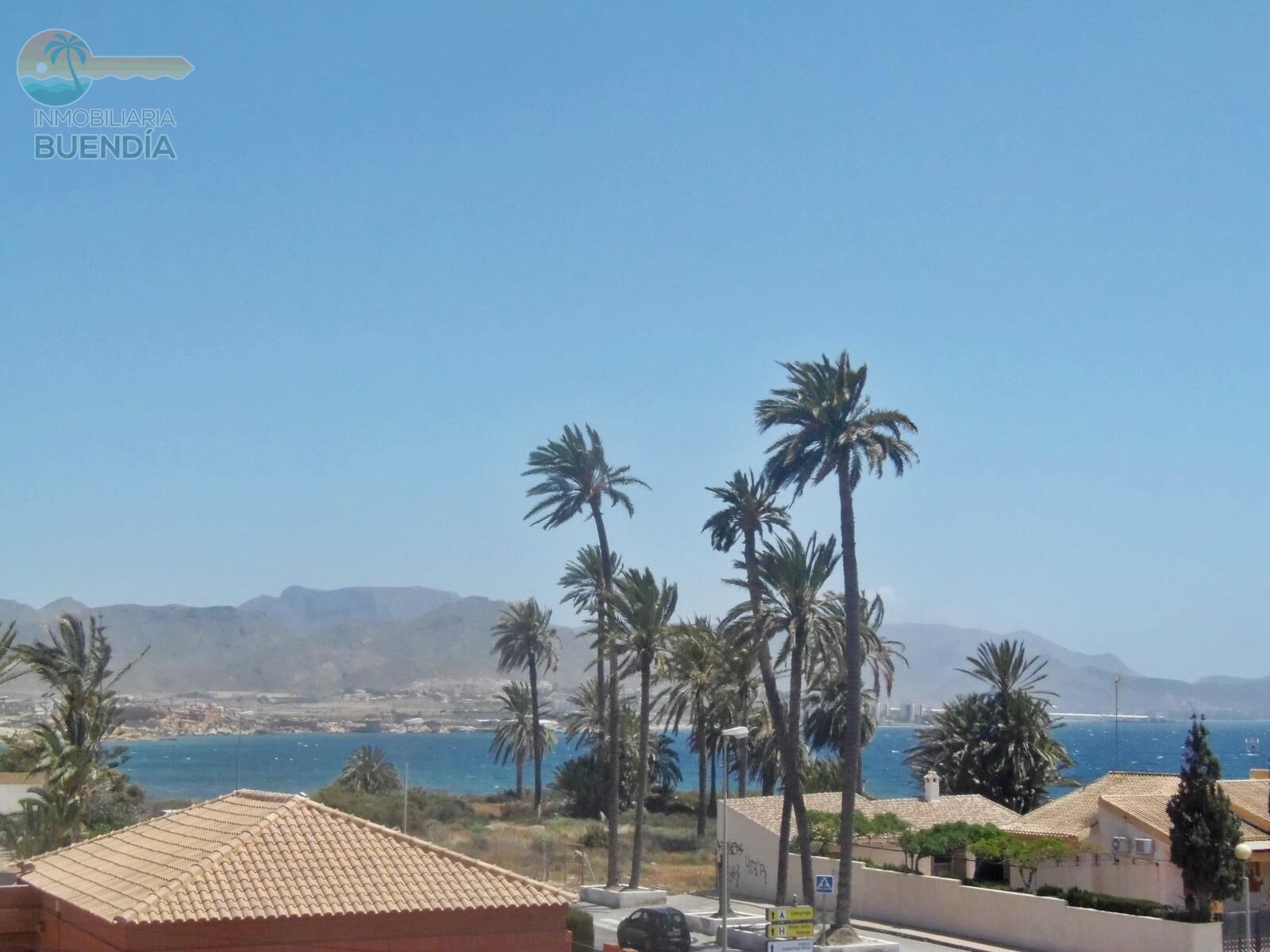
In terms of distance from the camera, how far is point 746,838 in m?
53.6

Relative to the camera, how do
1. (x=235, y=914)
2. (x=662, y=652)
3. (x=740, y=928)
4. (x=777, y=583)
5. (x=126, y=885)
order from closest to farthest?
(x=235, y=914), (x=126, y=885), (x=740, y=928), (x=777, y=583), (x=662, y=652)

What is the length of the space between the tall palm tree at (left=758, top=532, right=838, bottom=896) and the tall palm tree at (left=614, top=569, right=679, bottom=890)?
643cm

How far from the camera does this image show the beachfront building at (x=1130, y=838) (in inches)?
1603

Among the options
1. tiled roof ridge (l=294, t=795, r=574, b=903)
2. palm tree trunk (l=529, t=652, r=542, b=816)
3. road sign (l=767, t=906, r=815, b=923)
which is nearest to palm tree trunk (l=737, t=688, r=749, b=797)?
palm tree trunk (l=529, t=652, r=542, b=816)

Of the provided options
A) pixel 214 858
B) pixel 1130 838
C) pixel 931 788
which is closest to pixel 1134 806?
pixel 1130 838

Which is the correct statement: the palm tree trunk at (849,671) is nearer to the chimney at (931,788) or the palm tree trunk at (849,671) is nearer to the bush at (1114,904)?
the bush at (1114,904)

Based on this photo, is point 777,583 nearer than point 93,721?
Yes

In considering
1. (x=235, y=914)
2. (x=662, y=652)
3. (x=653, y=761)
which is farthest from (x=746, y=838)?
(x=235, y=914)

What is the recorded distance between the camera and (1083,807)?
45906 millimetres

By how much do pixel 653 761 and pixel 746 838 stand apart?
30.0m

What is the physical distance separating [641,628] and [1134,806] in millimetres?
17929

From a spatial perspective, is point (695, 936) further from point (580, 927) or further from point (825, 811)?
point (825, 811)

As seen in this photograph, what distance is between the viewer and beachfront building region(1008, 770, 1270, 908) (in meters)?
40.7

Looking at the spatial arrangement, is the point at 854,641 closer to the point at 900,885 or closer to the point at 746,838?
the point at 900,885
